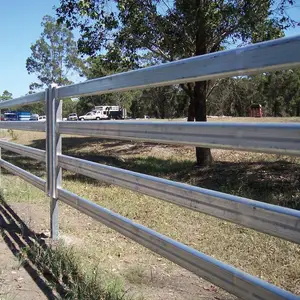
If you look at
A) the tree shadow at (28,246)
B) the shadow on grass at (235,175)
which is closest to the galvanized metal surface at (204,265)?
the tree shadow at (28,246)

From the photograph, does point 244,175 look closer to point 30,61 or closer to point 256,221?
point 256,221

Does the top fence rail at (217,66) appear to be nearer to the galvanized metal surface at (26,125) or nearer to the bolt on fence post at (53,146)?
the bolt on fence post at (53,146)

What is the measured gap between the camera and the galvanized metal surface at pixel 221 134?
4.89 ft

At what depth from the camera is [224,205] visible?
5.81ft

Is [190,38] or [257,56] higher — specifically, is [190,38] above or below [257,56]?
above

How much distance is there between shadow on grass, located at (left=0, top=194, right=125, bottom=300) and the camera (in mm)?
2768

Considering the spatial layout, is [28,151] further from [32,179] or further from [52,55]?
[52,55]

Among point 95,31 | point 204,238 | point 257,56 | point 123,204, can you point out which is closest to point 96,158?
point 95,31

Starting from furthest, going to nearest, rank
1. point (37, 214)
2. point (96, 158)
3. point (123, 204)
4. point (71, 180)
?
point (96, 158)
point (71, 180)
point (123, 204)
point (37, 214)

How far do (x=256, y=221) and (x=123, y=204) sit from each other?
440cm

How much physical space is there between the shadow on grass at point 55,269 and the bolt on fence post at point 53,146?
12.7 inches

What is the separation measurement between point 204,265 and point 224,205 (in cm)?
33

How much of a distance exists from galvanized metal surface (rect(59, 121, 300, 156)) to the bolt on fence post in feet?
3.79

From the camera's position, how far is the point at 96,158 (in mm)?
11844
